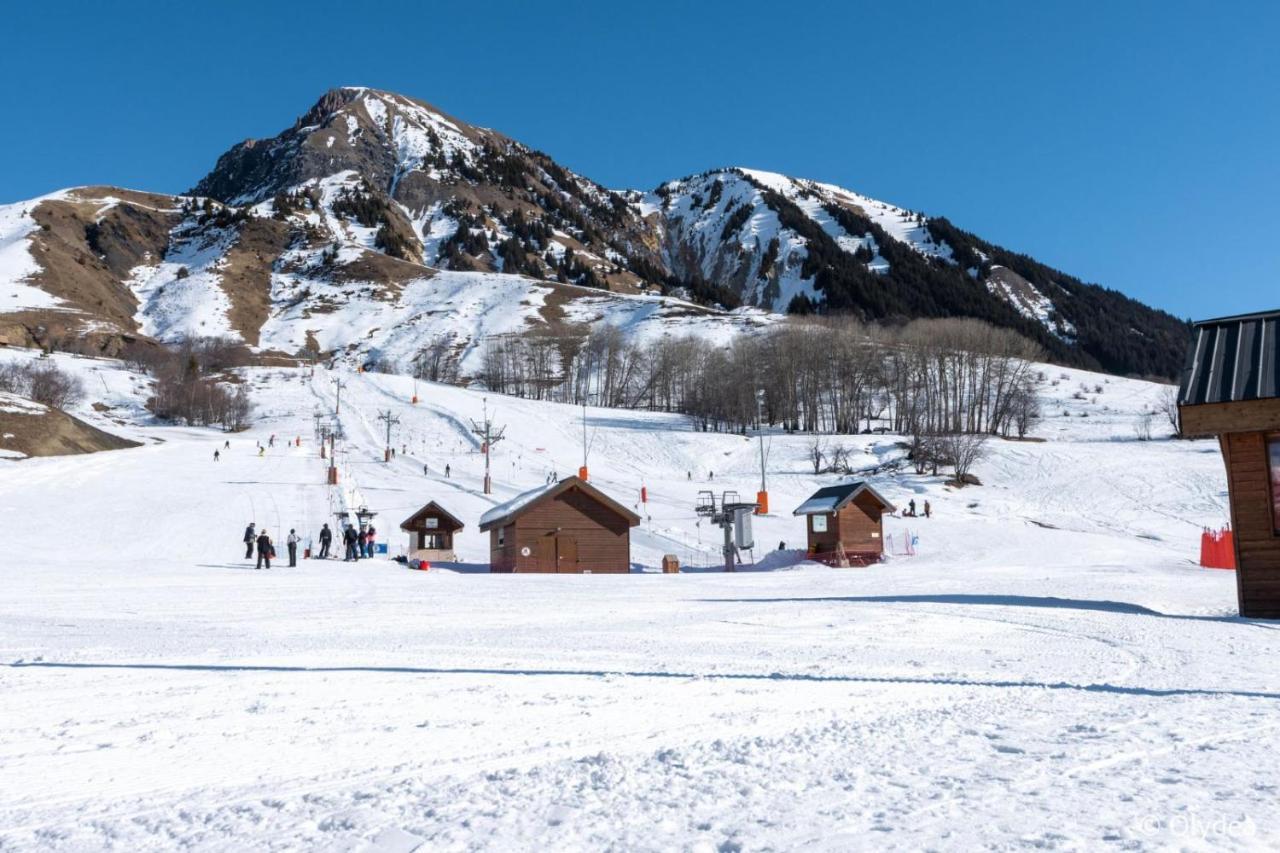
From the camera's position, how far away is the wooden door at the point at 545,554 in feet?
122

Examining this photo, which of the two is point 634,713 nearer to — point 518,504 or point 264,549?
point 264,549

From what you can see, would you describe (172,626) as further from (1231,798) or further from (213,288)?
(213,288)

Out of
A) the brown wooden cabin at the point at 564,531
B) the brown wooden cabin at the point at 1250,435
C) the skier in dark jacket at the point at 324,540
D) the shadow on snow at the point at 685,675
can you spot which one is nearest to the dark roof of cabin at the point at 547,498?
the brown wooden cabin at the point at 564,531

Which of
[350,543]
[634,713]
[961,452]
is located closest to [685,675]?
[634,713]

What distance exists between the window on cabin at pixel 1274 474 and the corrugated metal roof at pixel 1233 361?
2.61 feet

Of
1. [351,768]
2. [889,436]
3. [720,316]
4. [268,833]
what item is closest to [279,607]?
[351,768]

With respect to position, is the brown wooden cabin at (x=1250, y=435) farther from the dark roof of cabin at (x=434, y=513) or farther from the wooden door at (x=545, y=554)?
the dark roof of cabin at (x=434, y=513)

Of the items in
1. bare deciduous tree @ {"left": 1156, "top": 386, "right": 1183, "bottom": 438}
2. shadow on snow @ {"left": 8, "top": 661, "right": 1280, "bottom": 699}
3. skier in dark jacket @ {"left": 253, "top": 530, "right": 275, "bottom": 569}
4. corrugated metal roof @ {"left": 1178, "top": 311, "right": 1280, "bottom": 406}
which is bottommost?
shadow on snow @ {"left": 8, "top": 661, "right": 1280, "bottom": 699}

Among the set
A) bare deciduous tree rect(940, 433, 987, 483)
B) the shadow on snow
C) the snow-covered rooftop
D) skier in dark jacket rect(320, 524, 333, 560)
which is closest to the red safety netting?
the snow-covered rooftop

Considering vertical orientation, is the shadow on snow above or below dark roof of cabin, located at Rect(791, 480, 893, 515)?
below

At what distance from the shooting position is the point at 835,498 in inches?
1505

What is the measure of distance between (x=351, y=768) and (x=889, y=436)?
8379 centimetres

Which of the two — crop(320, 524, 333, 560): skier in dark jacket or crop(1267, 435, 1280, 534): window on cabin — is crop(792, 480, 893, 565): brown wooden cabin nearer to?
crop(320, 524, 333, 560): skier in dark jacket

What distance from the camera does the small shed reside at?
40.6 meters
